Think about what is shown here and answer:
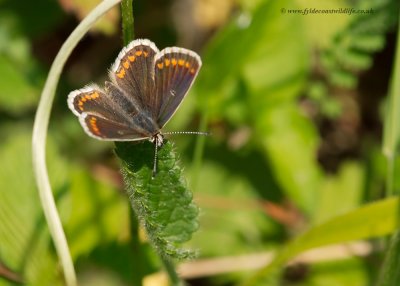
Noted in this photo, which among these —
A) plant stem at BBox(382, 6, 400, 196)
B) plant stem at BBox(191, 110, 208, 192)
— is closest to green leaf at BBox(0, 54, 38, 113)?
plant stem at BBox(191, 110, 208, 192)

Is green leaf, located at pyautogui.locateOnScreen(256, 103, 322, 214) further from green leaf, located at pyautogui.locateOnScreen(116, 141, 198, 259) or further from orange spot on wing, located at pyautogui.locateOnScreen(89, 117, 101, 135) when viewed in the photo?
orange spot on wing, located at pyautogui.locateOnScreen(89, 117, 101, 135)

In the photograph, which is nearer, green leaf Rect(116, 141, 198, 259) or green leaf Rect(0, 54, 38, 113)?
green leaf Rect(116, 141, 198, 259)

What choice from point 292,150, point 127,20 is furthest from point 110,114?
point 292,150

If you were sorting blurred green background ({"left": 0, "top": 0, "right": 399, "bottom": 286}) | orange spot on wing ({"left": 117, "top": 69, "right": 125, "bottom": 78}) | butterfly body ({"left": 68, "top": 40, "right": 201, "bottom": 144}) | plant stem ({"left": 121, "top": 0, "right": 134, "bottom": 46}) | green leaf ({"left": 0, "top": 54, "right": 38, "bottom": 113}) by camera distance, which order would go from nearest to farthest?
plant stem ({"left": 121, "top": 0, "right": 134, "bottom": 46})
butterfly body ({"left": 68, "top": 40, "right": 201, "bottom": 144})
orange spot on wing ({"left": 117, "top": 69, "right": 125, "bottom": 78})
blurred green background ({"left": 0, "top": 0, "right": 399, "bottom": 286})
green leaf ({"left": 0, "top": 54, "right": 38, "bottom": 113})

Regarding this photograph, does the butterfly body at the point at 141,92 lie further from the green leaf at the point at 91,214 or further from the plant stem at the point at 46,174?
the green leaf at the point at 91,214

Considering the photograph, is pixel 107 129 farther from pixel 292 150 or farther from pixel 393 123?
pixel 292 150

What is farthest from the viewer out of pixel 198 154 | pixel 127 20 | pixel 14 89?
pixel 14 89

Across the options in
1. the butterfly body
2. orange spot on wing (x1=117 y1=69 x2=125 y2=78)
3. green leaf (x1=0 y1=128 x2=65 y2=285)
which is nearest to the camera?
the butterfly body

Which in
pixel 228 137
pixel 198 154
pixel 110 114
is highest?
pixel 228 137
